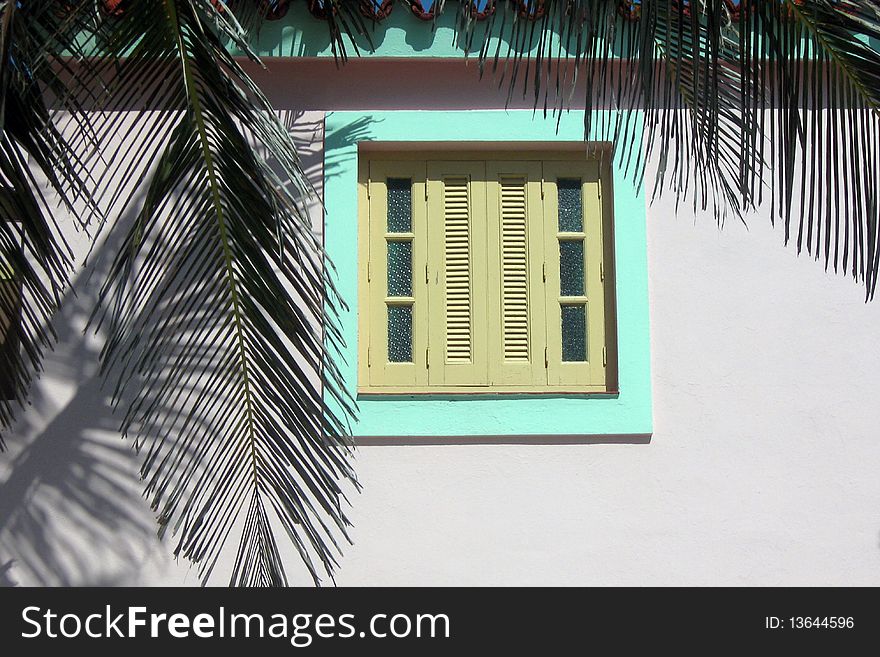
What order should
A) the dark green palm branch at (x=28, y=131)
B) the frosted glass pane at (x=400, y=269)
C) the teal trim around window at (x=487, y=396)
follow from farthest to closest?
the frosted glass pane at (x=400, y=269)
the teal trim around window at (x=487, y=396)
the dark green palm branch at (x=28, y=131)

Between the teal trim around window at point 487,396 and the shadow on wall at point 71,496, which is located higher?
the teal trim around window at point 487,396

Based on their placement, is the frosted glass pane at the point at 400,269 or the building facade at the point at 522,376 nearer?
the building facade at the point at 522,376

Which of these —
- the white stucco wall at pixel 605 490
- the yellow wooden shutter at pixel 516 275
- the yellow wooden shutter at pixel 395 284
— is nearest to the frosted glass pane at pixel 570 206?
the yellow wooden shutter at pixel 516 275

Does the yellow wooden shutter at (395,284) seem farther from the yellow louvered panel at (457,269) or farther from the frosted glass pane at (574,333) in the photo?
the frosted glass pane at (574,333)

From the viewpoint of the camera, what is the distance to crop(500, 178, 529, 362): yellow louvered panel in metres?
4.98

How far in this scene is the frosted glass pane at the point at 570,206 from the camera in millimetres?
5094

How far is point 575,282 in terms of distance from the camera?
5.06 meters

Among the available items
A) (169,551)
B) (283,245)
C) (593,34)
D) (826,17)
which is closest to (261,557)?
(283,245)

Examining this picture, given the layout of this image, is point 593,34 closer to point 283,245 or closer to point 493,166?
point 283,245

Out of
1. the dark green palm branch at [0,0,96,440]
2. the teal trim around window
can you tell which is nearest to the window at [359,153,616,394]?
the teal trim around window

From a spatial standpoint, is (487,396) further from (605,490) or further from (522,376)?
(605,490)

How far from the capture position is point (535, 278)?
502 centimetres

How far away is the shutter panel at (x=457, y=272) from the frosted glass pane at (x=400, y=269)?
0.38ft

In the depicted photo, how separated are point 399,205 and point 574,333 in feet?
3.59
